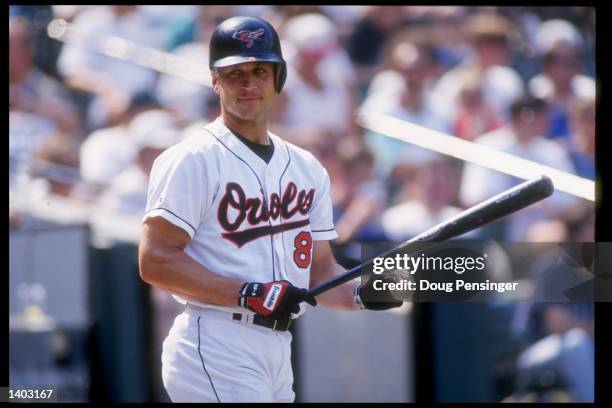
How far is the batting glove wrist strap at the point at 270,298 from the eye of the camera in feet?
10.8

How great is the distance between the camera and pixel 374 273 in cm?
367

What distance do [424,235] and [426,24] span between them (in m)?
3.67

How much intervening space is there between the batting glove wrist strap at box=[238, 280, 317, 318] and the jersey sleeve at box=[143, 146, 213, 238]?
0.25 m

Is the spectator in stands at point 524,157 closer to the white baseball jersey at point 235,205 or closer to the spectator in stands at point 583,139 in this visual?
the spectator in stands at point 583,139

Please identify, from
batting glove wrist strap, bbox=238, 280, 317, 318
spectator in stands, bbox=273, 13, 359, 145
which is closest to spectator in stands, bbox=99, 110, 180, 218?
spectator in stands, bbox=273, 13, 359, 145

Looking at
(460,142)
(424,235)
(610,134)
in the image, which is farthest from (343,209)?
(424,235)

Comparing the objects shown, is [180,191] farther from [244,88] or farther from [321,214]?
[321,214]

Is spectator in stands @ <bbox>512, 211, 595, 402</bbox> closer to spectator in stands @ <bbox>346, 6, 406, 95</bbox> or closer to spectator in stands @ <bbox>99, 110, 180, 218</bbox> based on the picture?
spectator in stands @ <bbox>346, 6, 406, 95</bbox>

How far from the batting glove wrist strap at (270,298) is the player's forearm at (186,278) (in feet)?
0.11

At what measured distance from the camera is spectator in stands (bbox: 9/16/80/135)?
6.68m

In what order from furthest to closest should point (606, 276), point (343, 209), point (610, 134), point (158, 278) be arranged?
point (343, 209) → point (610, 134) → point (606, 276) → point (158, 278)

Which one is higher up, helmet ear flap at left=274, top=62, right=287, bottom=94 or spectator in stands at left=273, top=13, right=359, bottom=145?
spectator in stands at left=273, top=13, right=359, bottom=145

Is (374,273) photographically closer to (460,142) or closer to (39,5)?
(460,142)

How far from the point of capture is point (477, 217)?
3.64 m
